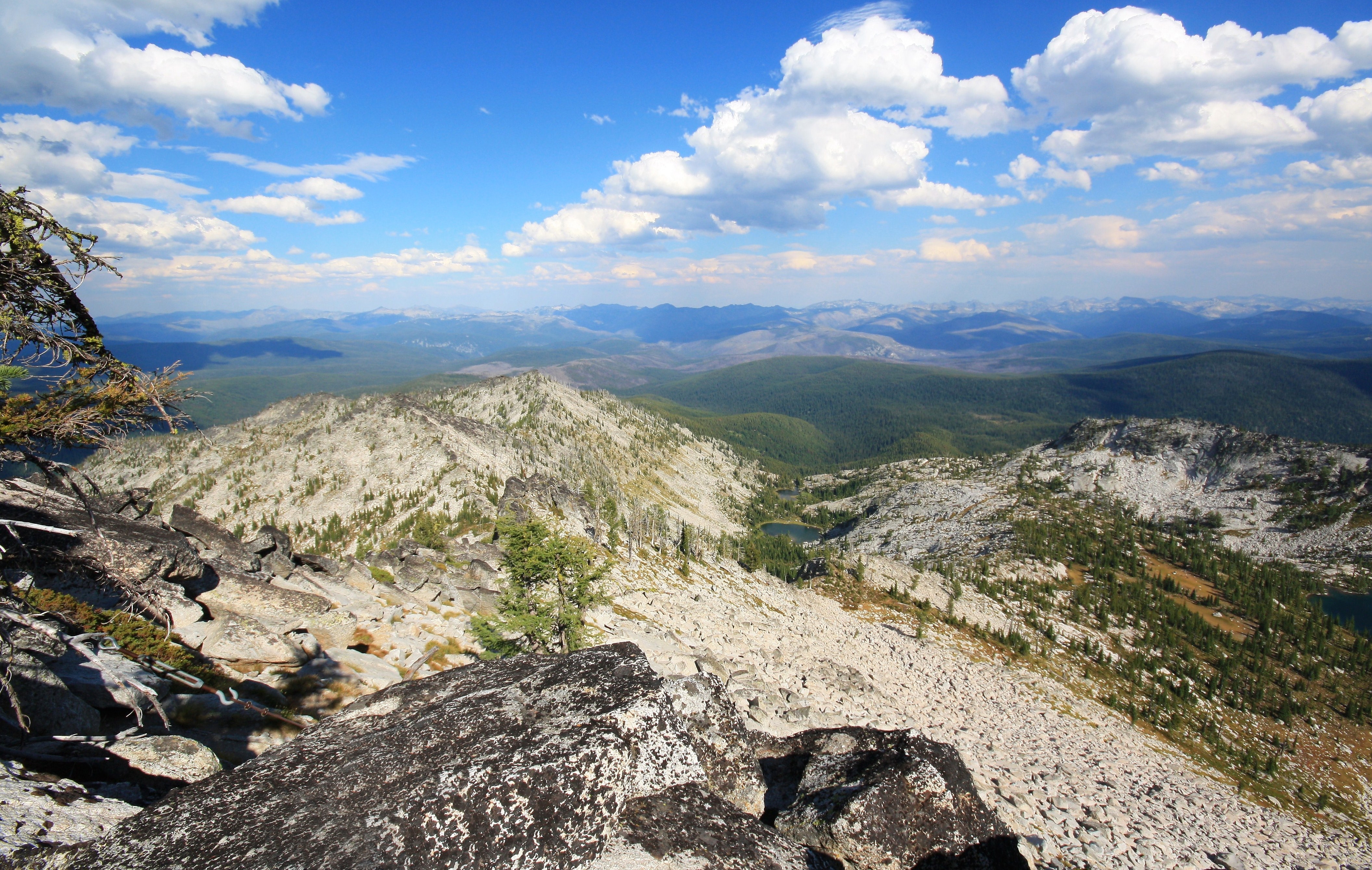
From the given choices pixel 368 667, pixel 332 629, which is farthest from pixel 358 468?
pixel 368 667

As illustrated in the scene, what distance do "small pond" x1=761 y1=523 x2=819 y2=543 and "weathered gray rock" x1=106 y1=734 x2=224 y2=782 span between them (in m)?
162

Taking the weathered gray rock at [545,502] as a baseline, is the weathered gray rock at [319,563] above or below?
above

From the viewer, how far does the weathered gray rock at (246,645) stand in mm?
19281

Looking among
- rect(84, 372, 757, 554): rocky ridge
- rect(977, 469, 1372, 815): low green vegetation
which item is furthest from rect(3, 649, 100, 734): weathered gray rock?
rect(977, 469, 1372, 815): low green vegetation

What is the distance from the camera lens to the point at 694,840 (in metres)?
6.79

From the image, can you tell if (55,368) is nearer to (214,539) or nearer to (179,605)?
(179,605)

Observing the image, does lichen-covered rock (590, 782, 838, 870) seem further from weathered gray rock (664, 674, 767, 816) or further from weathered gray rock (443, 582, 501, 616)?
weathered gray rock (443, 582, 501, 616)

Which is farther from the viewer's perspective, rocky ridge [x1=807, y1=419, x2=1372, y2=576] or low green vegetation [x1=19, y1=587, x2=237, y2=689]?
rocky ridge [x1=807, y1=419, x2=1372, y2=576]

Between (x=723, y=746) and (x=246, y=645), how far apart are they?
1967cm

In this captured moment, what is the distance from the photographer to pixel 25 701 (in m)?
9.52

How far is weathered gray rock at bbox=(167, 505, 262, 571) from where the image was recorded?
99.0 feet

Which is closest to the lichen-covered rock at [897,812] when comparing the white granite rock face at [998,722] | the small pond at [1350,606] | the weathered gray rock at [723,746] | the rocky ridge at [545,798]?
the rocky ridge at [545,798]

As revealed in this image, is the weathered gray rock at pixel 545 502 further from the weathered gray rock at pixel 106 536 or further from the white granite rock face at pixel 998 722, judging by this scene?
the weathered gray rock at pixel 106 536

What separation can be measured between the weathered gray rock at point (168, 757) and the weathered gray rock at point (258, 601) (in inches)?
597
